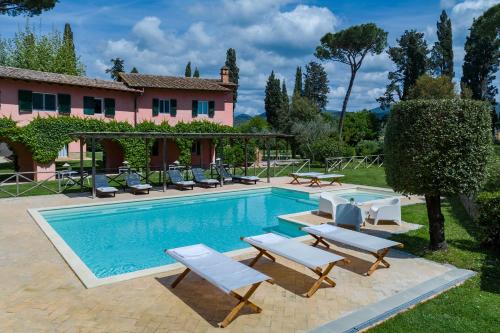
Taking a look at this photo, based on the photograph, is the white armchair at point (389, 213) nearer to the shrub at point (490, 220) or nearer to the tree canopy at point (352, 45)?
the shrub at point (490, 220)

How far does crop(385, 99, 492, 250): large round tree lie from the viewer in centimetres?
757

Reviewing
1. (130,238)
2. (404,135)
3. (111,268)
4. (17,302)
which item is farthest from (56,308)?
(404,135)

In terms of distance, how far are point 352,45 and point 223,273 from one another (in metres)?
34.3

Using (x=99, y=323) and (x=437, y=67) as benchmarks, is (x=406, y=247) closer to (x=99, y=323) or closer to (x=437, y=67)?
(x=99, y=323)

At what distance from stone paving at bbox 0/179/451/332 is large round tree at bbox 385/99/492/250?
1627 mm

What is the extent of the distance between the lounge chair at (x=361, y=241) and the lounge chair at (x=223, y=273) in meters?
2.53

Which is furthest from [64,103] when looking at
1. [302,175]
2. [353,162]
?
[353,162]

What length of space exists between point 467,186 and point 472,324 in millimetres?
3256

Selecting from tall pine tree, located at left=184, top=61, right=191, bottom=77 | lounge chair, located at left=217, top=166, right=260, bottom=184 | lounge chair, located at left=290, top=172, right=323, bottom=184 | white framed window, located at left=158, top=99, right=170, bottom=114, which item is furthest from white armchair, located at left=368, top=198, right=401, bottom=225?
tall pine tree, located at left=184, top=61, right=191, bottom=77

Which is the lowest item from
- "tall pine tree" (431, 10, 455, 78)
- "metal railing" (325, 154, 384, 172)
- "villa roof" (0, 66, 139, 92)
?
"metal railing" (325, 154, 384, 172)

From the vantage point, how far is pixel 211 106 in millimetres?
29297

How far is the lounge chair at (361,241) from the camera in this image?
7.32 meters

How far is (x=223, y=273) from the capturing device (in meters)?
5.80

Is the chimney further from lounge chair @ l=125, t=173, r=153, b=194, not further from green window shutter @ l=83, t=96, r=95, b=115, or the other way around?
lounge chair @ l=125, t=173, r=153, b=194
